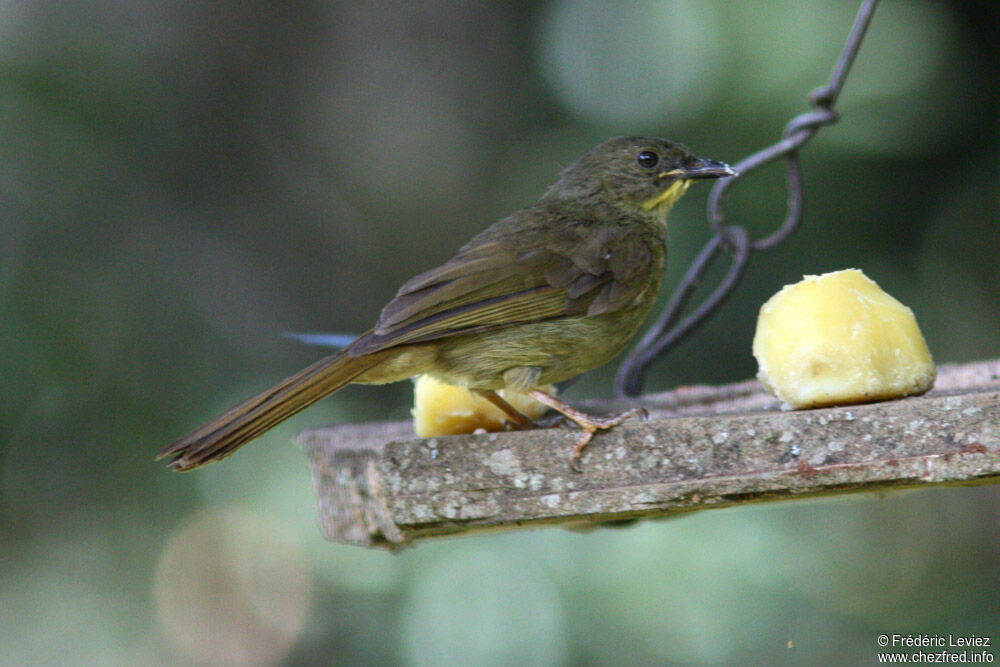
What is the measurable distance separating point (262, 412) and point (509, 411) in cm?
81

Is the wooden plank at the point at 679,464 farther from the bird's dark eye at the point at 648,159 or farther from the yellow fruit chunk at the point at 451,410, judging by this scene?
the bird's dark eye at the point at 648,159

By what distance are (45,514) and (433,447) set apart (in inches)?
126

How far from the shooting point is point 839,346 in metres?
2.52

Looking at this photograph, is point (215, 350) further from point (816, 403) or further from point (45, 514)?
point (816, 403)

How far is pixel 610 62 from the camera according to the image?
18.6 ft

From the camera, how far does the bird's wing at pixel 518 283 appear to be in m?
2.88

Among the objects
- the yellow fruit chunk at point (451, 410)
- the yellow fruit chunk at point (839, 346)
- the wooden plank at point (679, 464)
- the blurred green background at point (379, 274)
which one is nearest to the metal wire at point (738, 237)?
the yellow fruit chunk at point (451, 410)

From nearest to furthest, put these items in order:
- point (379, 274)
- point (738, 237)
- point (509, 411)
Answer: point (509, 411)
point (738, 237)
point (379, 274)

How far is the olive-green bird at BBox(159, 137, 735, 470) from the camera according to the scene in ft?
8.79

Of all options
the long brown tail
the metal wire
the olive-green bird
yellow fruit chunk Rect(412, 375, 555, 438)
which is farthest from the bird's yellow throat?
the long brown tail

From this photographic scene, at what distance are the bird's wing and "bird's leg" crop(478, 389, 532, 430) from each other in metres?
0.27

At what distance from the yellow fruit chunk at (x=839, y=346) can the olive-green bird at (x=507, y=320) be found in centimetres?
37

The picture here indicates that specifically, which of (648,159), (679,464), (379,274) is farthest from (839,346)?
(379,274)

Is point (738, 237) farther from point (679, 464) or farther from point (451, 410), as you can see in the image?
point (679, 464)
